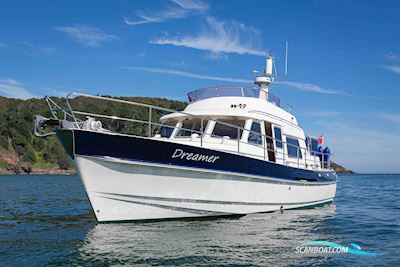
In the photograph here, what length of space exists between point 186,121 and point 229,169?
10.7 feet

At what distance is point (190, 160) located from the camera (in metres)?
10.2

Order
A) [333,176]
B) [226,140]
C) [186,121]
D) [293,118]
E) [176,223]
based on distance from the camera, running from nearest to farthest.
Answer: [176,223], [226,140], [186,121], [293,118], [333,176]

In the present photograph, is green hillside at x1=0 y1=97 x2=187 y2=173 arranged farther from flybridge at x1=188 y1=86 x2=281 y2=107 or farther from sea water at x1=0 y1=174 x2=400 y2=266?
sea water at x1=0 y1=174 x2=400 y2=266

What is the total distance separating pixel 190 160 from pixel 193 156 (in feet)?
0.42

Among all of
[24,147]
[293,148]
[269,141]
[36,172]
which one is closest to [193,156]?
[269,141]

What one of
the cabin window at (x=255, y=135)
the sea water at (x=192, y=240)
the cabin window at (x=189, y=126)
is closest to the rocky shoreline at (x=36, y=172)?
the cabin window at (x=189, y=126)

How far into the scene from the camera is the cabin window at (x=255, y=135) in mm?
12595

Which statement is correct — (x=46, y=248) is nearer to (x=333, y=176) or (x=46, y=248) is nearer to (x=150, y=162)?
(x=150, y=162)

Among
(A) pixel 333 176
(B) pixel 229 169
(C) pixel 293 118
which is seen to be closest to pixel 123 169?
(B) pixel 229 169

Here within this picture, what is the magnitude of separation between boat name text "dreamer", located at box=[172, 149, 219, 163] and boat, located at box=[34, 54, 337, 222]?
3cm

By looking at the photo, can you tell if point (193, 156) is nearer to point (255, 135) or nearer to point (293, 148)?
point (255, 135)

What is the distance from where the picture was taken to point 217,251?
771 cm

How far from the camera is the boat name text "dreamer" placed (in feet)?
32.8

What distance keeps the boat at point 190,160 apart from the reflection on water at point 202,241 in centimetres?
52
